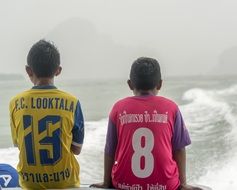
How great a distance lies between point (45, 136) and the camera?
→ 2289 mm

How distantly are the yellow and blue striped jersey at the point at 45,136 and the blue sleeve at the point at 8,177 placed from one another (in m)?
0.25

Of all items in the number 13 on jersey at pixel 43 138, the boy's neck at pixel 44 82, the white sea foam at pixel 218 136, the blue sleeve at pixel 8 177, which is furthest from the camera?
the white sea foam at pixel 218 136

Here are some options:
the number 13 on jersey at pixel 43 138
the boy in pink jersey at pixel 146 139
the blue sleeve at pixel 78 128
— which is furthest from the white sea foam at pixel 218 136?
the number 13 on jersey at pixel 43 138

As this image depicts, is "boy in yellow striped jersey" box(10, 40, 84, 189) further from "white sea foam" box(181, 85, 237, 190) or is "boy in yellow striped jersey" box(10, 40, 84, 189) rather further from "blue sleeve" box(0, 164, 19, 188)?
"white sea foam" box(181, 85, 237, 190)

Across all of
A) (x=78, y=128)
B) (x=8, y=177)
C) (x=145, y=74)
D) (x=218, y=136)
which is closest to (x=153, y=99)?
(x=145, y=74)

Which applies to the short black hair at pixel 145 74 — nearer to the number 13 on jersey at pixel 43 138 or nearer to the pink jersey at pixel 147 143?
the pink jersey at pixel 147 143

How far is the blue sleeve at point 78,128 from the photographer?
7.74 feet

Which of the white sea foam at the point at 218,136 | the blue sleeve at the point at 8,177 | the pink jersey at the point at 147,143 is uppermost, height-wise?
the pink jersey at the point at 147,143

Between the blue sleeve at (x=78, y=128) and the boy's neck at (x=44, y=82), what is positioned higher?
the boy's neck at (x=44, y=82)

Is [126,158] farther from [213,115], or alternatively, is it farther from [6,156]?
[213,115]

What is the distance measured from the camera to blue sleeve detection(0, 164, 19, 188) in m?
2.56

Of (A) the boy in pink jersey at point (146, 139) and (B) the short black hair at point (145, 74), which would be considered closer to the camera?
(A) the boy in pink jersey at point (146, 139)

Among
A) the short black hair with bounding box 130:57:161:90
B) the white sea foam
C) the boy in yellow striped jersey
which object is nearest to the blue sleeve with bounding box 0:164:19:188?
the boy in yellow striped jersey

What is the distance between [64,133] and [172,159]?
21.4 inches
